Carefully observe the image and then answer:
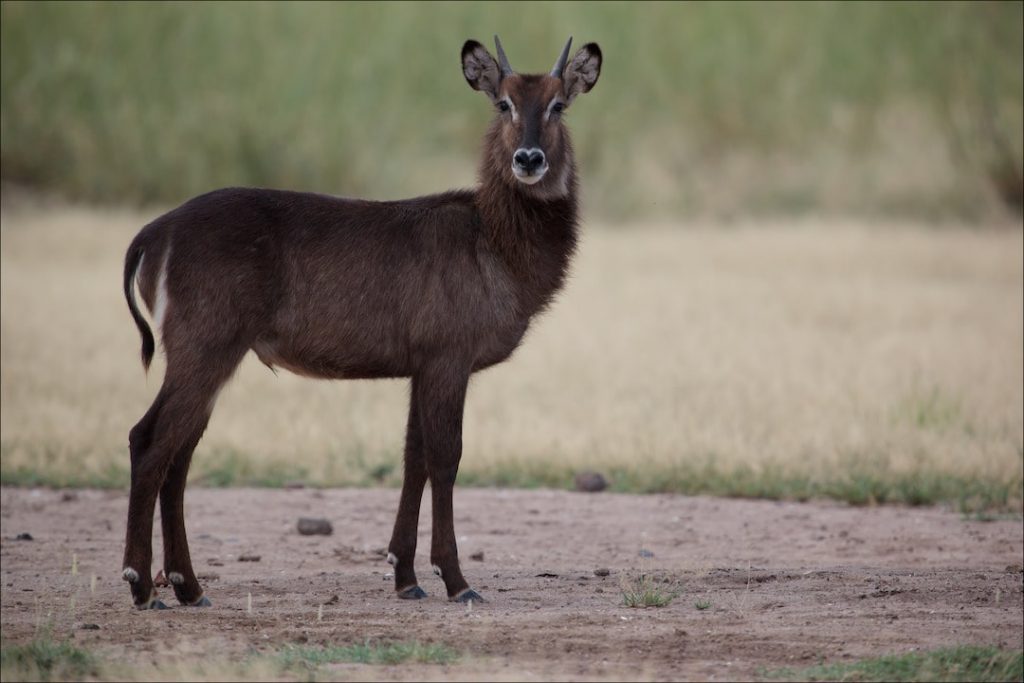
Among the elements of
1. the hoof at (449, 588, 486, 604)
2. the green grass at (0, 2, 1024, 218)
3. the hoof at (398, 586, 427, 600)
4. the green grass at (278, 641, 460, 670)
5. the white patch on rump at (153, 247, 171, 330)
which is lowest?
the green grass at (278, 641, 460, 670)

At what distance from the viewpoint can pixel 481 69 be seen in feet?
25.5

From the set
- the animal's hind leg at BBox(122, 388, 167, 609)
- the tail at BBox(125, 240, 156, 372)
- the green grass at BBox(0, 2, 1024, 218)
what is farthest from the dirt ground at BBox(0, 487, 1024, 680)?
the green grass at BBox(0, 2, 1024, 218)

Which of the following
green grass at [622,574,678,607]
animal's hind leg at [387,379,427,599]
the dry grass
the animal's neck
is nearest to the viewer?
green grass at [622,574,678,607]

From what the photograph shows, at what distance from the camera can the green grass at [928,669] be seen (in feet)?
17.6

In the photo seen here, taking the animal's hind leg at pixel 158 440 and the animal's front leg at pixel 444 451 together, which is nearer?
the animal's hind leg at pixel 158 440

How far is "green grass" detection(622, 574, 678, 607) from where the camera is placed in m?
6.71

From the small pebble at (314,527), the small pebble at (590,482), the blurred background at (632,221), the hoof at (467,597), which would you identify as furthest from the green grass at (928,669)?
the small pebble at (590,482)

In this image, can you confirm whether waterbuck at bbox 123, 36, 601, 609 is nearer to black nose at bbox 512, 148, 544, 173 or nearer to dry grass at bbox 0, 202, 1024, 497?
black nose at bbox 512, 148, 544, 173

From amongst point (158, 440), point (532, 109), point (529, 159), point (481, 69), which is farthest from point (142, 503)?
point (481, 69)

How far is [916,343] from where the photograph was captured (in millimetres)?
14180

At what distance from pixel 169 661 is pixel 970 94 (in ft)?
59.6

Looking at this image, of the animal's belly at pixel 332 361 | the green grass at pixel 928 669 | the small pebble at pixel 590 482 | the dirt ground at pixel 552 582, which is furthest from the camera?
the small pebble at pixel 590 482

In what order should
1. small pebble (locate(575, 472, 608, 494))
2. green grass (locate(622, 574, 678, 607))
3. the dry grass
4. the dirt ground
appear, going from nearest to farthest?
the dirt ground
green grass (locate(622, 574, 678, 607))
small pebble (locate(575, 472, 608, 494))
the dry grass

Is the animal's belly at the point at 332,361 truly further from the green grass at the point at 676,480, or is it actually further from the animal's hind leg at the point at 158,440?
the green grass at the point at 676,480
